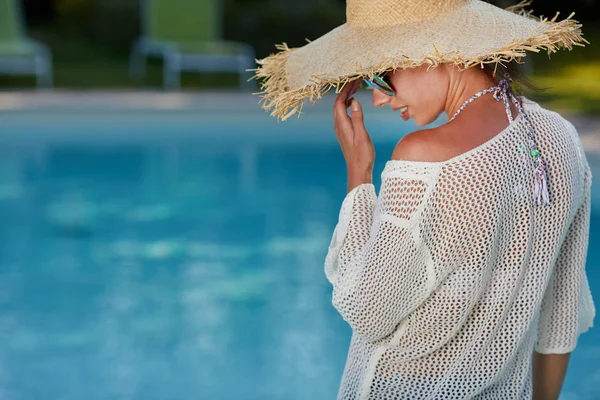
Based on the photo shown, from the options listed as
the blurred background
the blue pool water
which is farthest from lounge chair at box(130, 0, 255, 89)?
the blue pool water

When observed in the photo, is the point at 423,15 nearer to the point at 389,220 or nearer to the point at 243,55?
the point at 389,220

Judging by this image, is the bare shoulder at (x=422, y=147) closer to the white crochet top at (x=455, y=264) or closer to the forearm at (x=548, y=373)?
the white crochet top at (x=455, y=264)

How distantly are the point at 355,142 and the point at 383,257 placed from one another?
20 centimetres

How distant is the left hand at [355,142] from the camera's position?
→ 1.27 meters

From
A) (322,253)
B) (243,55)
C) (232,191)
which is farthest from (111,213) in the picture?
(243,55)

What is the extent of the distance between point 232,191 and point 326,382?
9.36 ft

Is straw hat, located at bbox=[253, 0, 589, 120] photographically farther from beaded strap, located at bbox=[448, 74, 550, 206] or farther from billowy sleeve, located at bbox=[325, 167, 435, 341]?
billowy sleeve, located at bbox=[325, 167, 435, 341]

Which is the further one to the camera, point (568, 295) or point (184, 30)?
point (184, 30)

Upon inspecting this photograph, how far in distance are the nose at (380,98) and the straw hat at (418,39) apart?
0.04m

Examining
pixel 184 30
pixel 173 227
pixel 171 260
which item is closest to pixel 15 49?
pixel 184 30

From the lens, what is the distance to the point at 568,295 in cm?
144

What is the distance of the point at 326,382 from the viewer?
10.1 feet

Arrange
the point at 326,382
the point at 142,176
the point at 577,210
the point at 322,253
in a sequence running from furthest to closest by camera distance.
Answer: the point at 142,176
the point at 322,253
the point at 326,382
the point at 577,210

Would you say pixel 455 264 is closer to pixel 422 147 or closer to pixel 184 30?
pixel 422 147
